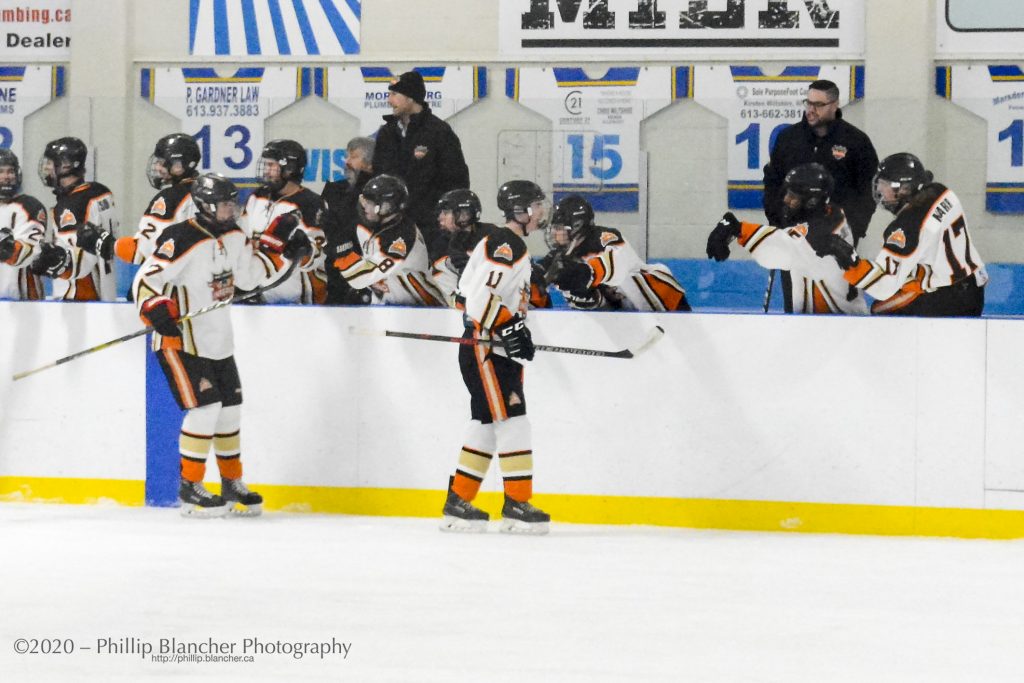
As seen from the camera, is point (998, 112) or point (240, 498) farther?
point (998, 112)

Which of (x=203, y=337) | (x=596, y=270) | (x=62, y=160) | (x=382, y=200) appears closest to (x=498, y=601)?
(x=596, y=270)

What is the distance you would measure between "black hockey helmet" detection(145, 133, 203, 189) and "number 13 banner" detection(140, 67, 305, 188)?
2.30 metres

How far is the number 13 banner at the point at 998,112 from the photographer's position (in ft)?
22.8

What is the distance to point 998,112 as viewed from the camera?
23.0 ft

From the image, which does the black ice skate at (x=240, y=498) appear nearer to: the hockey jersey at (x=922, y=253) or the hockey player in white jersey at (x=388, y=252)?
the hockey player in white jersey at (x=388, y=252)

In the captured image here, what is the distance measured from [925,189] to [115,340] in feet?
8.66

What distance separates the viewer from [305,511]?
5.16m

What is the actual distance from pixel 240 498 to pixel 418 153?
1.36m

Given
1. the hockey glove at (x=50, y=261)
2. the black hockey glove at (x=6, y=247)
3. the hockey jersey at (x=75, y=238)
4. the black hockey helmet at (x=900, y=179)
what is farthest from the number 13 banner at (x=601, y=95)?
the black hockey glove at (x=6, y=247)

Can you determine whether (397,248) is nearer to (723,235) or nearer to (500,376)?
(500,376)

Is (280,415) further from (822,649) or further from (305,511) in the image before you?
(822,649)

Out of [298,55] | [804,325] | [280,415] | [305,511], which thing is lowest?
[305,511]

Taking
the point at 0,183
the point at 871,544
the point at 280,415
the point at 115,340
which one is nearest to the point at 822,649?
the point at 871,544

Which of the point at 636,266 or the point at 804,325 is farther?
the point at 636,266
